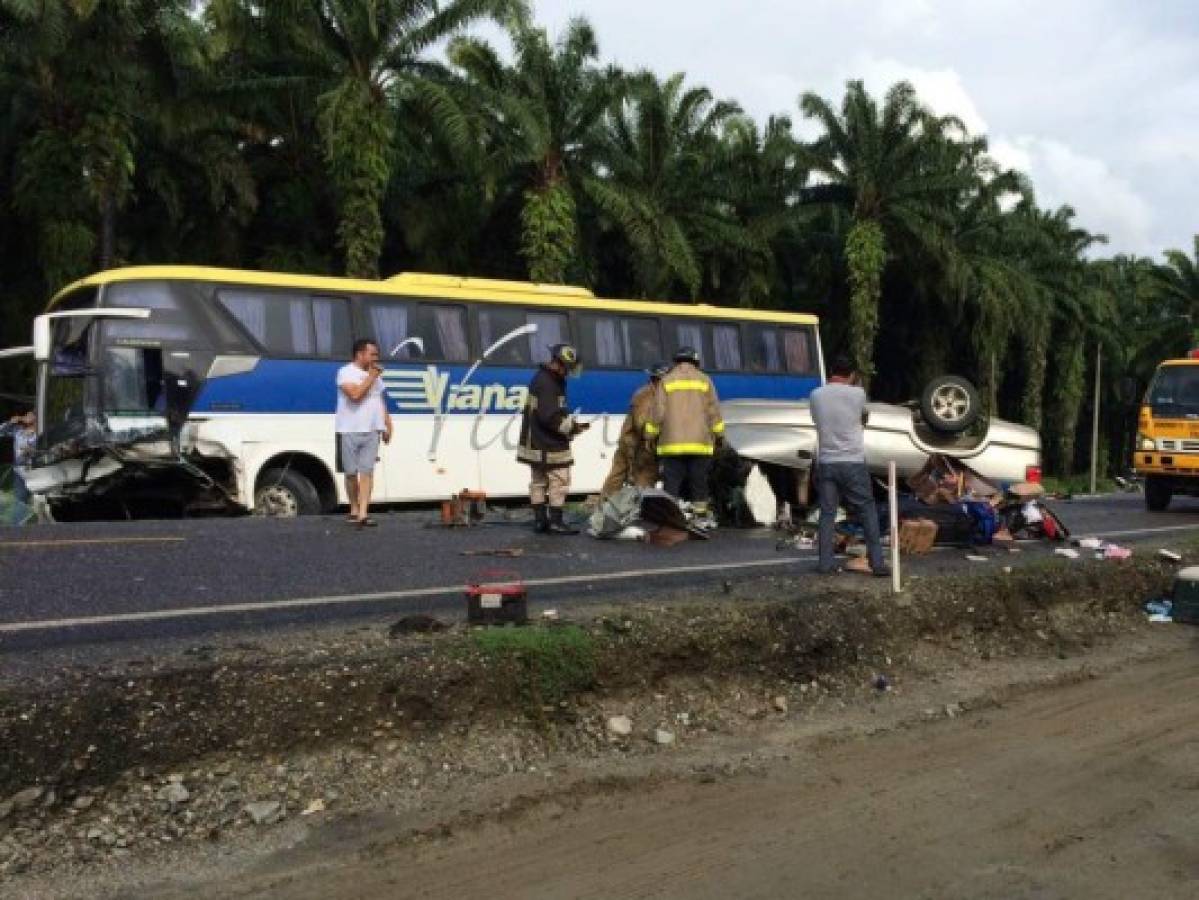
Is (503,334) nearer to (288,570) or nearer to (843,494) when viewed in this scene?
(843,494)

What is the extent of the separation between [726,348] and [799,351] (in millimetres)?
1712


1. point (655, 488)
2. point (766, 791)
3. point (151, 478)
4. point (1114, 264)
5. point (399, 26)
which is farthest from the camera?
point (1114, 264)

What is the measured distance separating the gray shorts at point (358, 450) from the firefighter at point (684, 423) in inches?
105

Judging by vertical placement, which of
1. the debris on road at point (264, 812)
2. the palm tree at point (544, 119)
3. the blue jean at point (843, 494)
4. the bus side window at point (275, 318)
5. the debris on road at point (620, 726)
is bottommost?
the debris on road at point (620, 726)

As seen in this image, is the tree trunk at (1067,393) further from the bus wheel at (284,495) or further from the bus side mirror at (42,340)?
the bus side mirror at (42,340)

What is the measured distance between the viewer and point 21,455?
50.1ft

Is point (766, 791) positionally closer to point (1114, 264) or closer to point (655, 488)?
point (655, 488)

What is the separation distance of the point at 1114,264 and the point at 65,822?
66223 millimetres

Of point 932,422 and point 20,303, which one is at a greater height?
point 20,303

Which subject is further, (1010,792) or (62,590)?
(62,590)

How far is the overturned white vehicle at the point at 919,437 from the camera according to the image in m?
12.1

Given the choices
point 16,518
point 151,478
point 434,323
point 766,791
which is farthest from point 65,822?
point 434,323

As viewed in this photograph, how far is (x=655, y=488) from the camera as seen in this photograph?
1135cm

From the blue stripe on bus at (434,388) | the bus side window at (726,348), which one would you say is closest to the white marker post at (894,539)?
the blue stripe on bus at (434,388)
